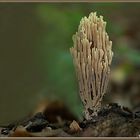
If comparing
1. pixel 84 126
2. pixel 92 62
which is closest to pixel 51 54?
pixel 92 62

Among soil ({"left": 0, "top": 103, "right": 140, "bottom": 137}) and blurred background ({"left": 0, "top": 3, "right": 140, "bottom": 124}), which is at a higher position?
blurred background ({"left": 0, "top": 3, "right": 140, "bottom": 124})

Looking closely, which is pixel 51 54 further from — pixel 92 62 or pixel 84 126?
pixel 84 126

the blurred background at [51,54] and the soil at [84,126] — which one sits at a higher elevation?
the blurred background at [51,54]

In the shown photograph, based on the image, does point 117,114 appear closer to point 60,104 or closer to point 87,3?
point 60,104

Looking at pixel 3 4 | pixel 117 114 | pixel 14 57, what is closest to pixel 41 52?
pixel 14 57
